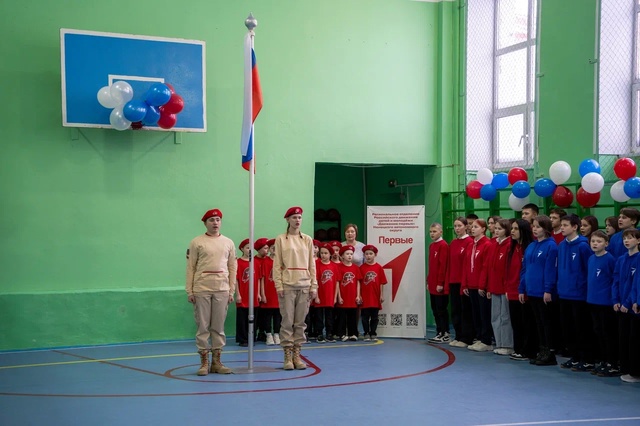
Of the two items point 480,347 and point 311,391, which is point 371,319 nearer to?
point 480,347

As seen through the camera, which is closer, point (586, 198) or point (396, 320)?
point (586, 198)

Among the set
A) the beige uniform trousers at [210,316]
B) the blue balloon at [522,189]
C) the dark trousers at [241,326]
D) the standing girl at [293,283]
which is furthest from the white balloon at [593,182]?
the dark trousers at [241,326]

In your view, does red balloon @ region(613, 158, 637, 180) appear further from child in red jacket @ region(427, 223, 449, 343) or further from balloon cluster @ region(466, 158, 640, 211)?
child in red jacket @ region(427, 223, 449, 343)

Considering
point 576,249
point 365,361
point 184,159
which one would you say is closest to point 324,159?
point 184,159

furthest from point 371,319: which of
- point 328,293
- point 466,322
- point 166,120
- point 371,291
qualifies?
point 166,120

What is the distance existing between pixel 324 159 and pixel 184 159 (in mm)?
2236

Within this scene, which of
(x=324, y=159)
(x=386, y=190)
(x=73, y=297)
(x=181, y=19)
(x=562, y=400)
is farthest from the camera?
(x=386, y=190)

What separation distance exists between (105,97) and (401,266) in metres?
4.81

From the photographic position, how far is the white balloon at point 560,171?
966 cm

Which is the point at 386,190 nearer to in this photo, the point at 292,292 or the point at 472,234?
Result: the point at 472,234

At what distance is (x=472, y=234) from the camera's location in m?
10.6

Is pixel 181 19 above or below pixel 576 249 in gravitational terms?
above

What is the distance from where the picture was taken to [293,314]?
846 cm

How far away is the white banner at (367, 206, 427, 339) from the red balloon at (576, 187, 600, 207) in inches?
102
